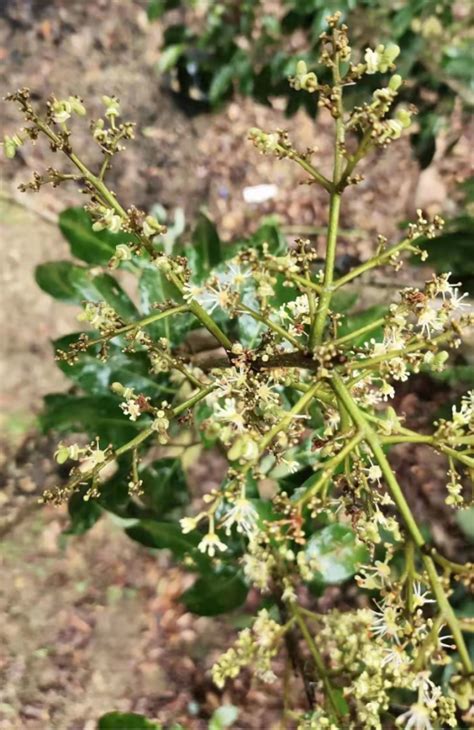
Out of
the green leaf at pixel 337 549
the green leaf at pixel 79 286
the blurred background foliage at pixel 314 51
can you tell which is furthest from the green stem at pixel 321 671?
the blurred background foliage at pixel 314 51

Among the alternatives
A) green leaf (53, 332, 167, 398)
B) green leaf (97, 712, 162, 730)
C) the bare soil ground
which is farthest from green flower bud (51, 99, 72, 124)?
the bare soil ground

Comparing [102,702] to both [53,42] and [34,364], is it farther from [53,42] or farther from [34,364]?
[53,42]

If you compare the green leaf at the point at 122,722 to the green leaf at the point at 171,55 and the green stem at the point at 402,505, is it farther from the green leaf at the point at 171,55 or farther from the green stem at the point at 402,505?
the green leaf at the point at 171,55

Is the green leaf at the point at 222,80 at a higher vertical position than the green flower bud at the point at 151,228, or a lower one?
higher

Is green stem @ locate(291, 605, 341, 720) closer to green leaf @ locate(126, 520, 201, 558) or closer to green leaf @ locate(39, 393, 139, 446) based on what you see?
green leaf @ locate(126, 520, 201, 558)

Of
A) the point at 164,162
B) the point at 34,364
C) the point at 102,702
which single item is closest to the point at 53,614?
the point at 102,702

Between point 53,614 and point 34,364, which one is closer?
point 53,614
